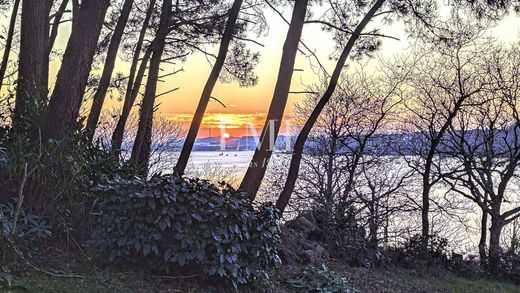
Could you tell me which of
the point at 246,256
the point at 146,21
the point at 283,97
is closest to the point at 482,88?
the point at 283,97

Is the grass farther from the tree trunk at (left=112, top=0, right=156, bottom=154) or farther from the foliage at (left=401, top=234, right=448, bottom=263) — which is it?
the tree trunk at (left=112, top=0, right=156, bottom=154)

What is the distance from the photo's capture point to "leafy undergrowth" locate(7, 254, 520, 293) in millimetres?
2680

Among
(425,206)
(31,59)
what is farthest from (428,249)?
(31,59)

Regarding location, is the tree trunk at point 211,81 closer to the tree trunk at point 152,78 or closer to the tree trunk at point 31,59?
the tree trunk at point 152,78

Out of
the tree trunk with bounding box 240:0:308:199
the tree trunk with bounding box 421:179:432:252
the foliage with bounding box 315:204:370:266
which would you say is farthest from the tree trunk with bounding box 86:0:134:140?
the tree trunk with bounding box 421:179:432:252

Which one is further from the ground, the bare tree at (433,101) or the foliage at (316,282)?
the bare tree at (433,101)

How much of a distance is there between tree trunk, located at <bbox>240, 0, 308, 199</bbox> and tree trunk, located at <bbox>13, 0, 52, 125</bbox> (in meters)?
2.55

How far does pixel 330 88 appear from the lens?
21.0ft

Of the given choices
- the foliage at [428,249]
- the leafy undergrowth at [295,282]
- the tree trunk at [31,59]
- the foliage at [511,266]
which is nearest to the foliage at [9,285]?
the leafy undergrowth at [295,282]

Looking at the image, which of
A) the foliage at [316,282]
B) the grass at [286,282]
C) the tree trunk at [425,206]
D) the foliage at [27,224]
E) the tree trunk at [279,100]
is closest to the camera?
the grass at [286,282]

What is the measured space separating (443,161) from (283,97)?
18.8 ft

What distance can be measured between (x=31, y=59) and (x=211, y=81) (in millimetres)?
2509

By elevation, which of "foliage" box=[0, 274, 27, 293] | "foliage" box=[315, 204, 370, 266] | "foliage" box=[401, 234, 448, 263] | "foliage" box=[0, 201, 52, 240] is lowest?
"foliage" box=[401, 234, 448, 263]

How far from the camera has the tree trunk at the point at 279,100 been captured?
5.59 metres
